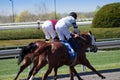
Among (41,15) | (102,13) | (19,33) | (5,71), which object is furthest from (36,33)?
(41,15)

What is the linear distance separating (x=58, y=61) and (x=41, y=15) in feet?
368

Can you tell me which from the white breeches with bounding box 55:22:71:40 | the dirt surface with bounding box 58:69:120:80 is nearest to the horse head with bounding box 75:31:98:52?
the white breeches with bounding box 55:22:71:40

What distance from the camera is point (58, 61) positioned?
11.1m

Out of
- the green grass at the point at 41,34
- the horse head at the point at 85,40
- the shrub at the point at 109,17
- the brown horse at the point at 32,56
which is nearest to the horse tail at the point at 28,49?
the brown horse at the point at 32,56

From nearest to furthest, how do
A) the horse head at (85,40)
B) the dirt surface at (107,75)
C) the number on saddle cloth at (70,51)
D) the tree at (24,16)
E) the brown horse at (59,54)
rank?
the brown horse at (59,54)
the number on saddle cloth at (70,51)
the horse head at (85,40)
the dirt surface at (107,75)
the tree at (24,16)

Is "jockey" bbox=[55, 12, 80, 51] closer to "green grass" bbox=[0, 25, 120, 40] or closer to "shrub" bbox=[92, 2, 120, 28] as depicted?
"green grass" bbox=[0, 25, 120, 40]

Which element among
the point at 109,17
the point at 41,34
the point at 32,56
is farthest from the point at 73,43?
the point at 41,34

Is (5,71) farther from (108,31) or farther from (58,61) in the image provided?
(108,31)

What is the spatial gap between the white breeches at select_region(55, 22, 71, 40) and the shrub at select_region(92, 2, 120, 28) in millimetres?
23121

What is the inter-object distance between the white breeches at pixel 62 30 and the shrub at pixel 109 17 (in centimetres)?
2312

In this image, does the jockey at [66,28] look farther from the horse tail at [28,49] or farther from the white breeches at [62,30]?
the horse tail at [28,49]

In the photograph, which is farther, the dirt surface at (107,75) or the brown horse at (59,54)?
the dirt surface at (107,75)

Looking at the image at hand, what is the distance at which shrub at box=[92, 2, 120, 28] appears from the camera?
34719 mm

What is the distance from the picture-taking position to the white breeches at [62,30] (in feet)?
38.8
